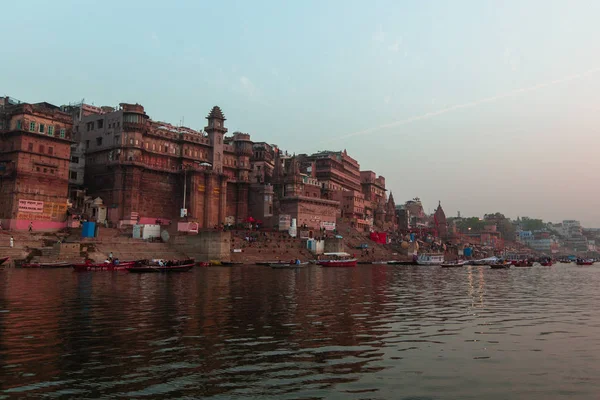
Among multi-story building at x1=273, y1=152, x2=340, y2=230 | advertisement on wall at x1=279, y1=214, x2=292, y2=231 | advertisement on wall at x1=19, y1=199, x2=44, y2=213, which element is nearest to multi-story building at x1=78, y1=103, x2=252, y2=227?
advertisement on wall at x1=279, y1=214, x2=292, y2=231

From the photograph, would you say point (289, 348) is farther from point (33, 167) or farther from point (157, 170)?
point (157, 170)

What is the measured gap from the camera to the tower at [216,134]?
320ft

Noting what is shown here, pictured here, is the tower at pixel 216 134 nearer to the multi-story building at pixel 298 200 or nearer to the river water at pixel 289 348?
the multi-story building at pixel 298 200

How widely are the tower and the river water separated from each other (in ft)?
228

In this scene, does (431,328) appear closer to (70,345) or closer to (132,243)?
(70,345)

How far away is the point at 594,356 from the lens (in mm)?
15344

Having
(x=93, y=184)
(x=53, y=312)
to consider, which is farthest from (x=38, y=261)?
(x=53, y=312)

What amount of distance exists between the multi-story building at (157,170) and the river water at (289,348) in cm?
5675

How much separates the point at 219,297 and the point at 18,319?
11876 millimetres

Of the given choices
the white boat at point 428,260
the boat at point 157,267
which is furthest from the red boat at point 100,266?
the white boat at point 428,260

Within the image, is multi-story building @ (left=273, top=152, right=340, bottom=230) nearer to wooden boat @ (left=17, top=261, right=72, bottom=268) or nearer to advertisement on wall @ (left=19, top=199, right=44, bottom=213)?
advertisement on wall @ (left=19, top=199, right=44, bottom=213)

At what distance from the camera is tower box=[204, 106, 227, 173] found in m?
97.6

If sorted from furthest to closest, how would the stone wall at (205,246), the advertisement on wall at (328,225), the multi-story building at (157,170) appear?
the advertisement on wall at (328,225)
the multi-story building at (157,170)
the stone wall at (205,246)

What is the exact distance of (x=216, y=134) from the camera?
99000 mm
